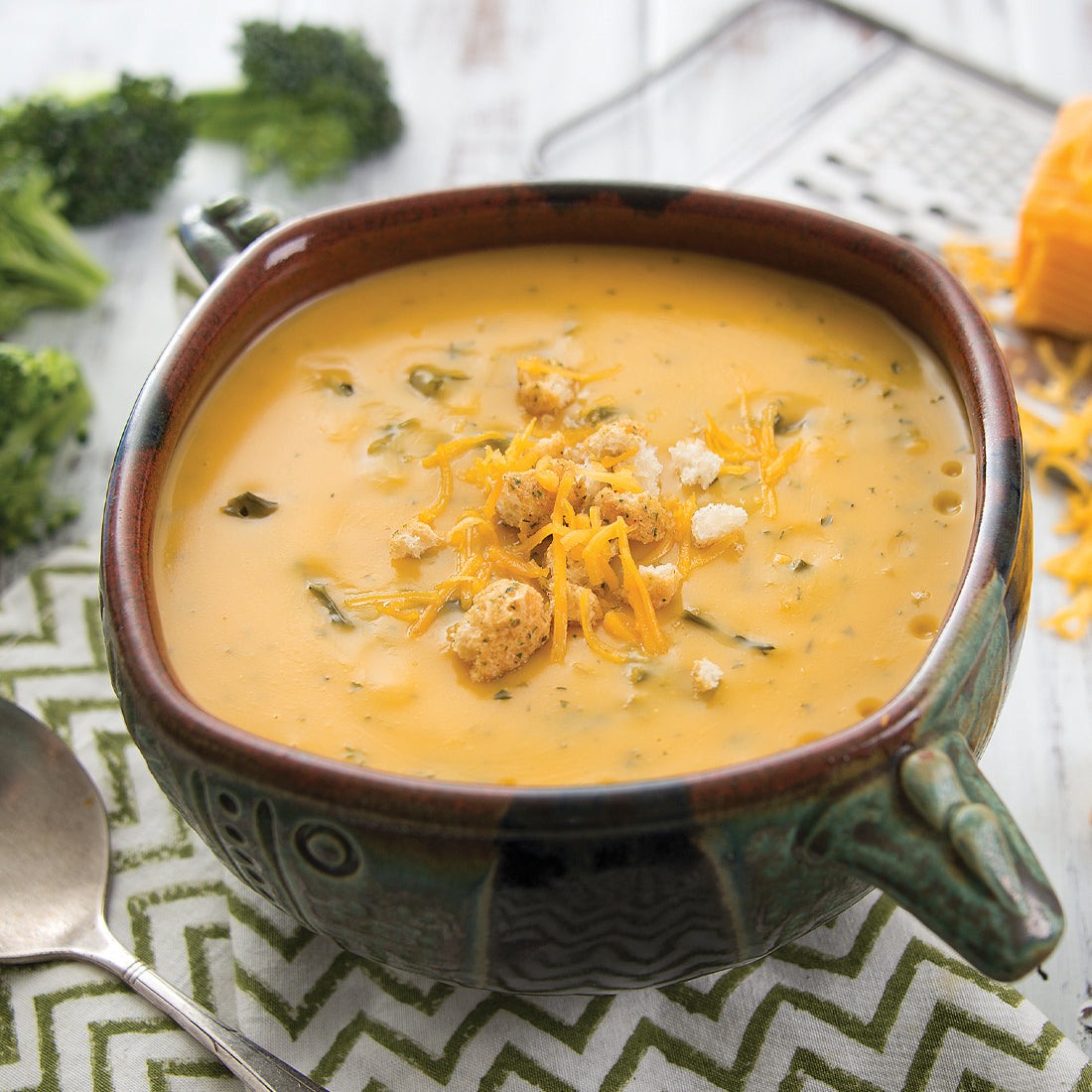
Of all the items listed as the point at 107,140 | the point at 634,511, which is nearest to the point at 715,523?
the point at 634,511

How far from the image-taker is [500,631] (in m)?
1.52

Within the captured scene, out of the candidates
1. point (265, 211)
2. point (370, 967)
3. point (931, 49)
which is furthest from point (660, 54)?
point (370, 967)

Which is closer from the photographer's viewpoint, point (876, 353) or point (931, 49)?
point (876, 353)

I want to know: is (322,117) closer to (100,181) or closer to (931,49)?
(100,181)

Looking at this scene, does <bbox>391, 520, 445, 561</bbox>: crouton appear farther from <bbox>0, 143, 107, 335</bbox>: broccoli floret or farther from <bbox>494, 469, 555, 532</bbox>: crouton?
<bbox>0, 143, 107, 335</bbox>: broccoli floret

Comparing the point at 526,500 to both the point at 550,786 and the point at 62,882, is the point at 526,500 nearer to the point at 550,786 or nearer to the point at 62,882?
the point at 550,786

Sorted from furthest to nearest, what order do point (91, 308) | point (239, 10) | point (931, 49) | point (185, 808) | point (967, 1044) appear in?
1. point (239, 10)
2. point (931, 49)
3. point (91, 308)
4. point (967, 1044)
5. point (185, 808)

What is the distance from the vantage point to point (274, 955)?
1.74 metres

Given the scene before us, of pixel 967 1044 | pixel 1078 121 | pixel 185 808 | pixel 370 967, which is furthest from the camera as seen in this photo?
pixel 1078 121

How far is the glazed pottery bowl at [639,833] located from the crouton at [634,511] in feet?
1.40

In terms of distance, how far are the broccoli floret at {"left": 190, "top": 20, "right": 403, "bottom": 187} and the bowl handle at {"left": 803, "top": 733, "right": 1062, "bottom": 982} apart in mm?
2535

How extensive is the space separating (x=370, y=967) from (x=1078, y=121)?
7.54ft

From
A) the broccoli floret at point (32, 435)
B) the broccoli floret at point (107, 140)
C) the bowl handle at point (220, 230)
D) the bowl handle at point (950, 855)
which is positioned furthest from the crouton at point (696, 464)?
the broccoli floret at point (107, 140)

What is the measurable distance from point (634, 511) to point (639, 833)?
54cm
